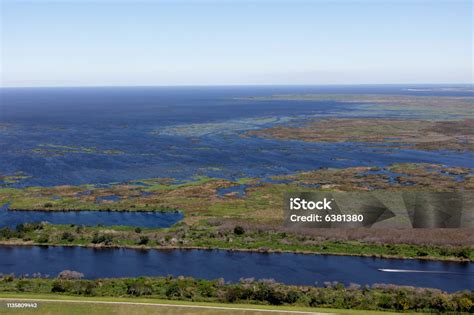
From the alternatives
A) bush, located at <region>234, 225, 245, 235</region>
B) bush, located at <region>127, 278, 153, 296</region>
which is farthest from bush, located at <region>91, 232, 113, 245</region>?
bush, located at <region>127, 278, 153, 296</region>

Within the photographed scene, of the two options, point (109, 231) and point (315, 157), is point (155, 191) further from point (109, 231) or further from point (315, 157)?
point (315, 157)

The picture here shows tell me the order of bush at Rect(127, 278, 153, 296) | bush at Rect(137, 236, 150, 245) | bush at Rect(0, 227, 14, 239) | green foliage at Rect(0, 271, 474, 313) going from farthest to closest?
1. bush at Rect(0, 227, 14, 239)
2. bush at Rect(137, 236, 150, 245)
3. bush at Rect(127, 278, 153, 296)
4. green foliage at Rect(0, 271, 474, 313)

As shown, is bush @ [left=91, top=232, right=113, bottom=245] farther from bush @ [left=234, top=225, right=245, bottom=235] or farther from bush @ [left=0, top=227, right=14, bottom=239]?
bush @ [left=234, top=225, right=245, bottom=235]

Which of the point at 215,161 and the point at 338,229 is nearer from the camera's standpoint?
the point at 338,229

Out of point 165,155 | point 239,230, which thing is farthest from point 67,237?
point 165,155

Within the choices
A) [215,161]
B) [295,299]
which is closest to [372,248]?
[295,299]

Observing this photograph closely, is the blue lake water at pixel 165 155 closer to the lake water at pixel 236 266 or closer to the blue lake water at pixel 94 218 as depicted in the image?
the blue lake water at pixel 94 218
